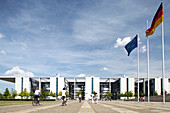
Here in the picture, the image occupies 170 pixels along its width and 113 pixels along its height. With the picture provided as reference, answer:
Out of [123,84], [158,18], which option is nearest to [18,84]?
[123,84]

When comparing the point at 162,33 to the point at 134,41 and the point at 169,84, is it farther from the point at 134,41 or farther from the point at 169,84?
the point at 169,84

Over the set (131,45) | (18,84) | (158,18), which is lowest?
(18,84)

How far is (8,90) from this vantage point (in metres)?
87.5

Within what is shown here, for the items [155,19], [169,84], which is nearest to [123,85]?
[169,84]

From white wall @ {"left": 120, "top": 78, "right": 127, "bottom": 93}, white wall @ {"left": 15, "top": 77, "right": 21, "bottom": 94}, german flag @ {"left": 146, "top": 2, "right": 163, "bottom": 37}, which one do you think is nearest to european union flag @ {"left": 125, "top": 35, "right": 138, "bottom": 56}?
german flag @ {"left": 146, "top": 2, "right": 163, "bottom": 37}

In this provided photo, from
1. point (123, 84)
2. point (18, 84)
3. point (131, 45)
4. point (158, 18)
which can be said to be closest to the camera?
point (158, 18)

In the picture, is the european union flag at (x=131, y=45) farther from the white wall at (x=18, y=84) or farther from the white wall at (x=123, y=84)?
the white wall at (x=18, y=84)

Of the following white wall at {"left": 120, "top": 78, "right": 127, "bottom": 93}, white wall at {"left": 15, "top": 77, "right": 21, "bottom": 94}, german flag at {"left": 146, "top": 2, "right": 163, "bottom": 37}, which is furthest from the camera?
white wall at {"left": 120, "top": 78, "right": 127, "bottom": 93}

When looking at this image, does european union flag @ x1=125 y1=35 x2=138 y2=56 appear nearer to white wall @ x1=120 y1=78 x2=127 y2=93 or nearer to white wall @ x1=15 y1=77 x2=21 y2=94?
white wall @ x1=120 y1=78 x2=127 y2=93

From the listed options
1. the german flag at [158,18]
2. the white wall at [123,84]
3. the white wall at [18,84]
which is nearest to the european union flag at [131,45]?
the german flag at [158,18]

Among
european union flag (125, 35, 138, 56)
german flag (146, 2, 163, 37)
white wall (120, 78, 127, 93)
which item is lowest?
white wall (120, 78, 127, 93)

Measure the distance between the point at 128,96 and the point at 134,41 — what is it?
2836 inches

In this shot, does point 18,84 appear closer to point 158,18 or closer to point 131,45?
point 131,45

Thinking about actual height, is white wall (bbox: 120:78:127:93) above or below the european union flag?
below
